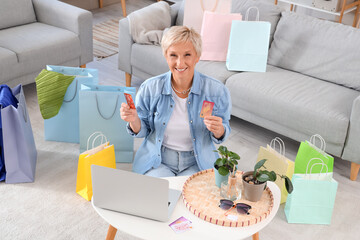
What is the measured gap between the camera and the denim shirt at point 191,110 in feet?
7.52

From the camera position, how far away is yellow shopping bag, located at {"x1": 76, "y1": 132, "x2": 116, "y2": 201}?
2535mm

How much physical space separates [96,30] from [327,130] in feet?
9.65

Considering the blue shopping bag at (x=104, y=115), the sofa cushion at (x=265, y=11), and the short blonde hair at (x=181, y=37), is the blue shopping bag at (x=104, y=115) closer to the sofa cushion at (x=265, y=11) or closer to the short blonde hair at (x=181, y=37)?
the short blonde hair at (x=181, y=37)

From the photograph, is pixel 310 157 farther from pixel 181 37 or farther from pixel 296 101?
pixel 181 37

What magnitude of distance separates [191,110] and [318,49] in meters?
1.43

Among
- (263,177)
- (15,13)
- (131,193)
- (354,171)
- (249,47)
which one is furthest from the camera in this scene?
(15,13)

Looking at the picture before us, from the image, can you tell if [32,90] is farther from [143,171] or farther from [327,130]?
[327,130]

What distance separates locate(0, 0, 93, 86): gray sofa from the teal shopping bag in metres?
2.13

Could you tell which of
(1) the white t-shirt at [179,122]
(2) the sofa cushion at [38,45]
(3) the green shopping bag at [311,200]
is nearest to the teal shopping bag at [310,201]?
(3) the green shopping bag at [311,200]

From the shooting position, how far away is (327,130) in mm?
2889

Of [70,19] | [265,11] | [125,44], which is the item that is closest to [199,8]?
[265,11]

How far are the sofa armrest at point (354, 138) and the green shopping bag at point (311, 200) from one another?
→ 1.16ft

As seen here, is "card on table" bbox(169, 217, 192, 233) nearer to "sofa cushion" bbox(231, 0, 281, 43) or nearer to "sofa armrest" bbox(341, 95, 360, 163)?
"sofa armrest" bbox(341, 95, 360, 163)

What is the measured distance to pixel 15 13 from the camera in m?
3.86
